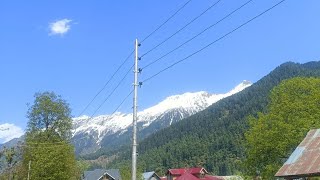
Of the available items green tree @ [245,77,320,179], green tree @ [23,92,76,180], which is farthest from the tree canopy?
green tree @ [245,77,320,179]

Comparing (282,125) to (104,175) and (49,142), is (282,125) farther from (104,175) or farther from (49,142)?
(104,175)

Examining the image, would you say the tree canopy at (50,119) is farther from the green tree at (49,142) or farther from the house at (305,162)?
the house at (305,162)

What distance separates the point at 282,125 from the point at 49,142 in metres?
36.5

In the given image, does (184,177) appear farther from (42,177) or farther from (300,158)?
(300,158)

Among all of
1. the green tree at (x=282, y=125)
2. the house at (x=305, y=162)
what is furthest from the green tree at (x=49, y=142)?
the house at (x=305, y=162)

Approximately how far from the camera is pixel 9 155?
86.8 m

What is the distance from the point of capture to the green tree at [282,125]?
57688 millimetres

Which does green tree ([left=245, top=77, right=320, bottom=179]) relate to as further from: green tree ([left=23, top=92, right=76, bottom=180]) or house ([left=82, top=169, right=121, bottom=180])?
house ([left=82, top=169, right=121, bottom=180])

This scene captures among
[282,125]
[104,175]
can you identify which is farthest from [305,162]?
[104,175]

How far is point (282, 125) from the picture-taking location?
2304 inches

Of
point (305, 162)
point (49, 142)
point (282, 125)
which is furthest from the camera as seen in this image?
point (49, 142)

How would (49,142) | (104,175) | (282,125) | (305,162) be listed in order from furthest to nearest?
(104,175), (49,142), (282,125), (305,162)

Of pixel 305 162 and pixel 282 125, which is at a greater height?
pixel 282 125

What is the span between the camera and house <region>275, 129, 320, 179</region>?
33531 mm
